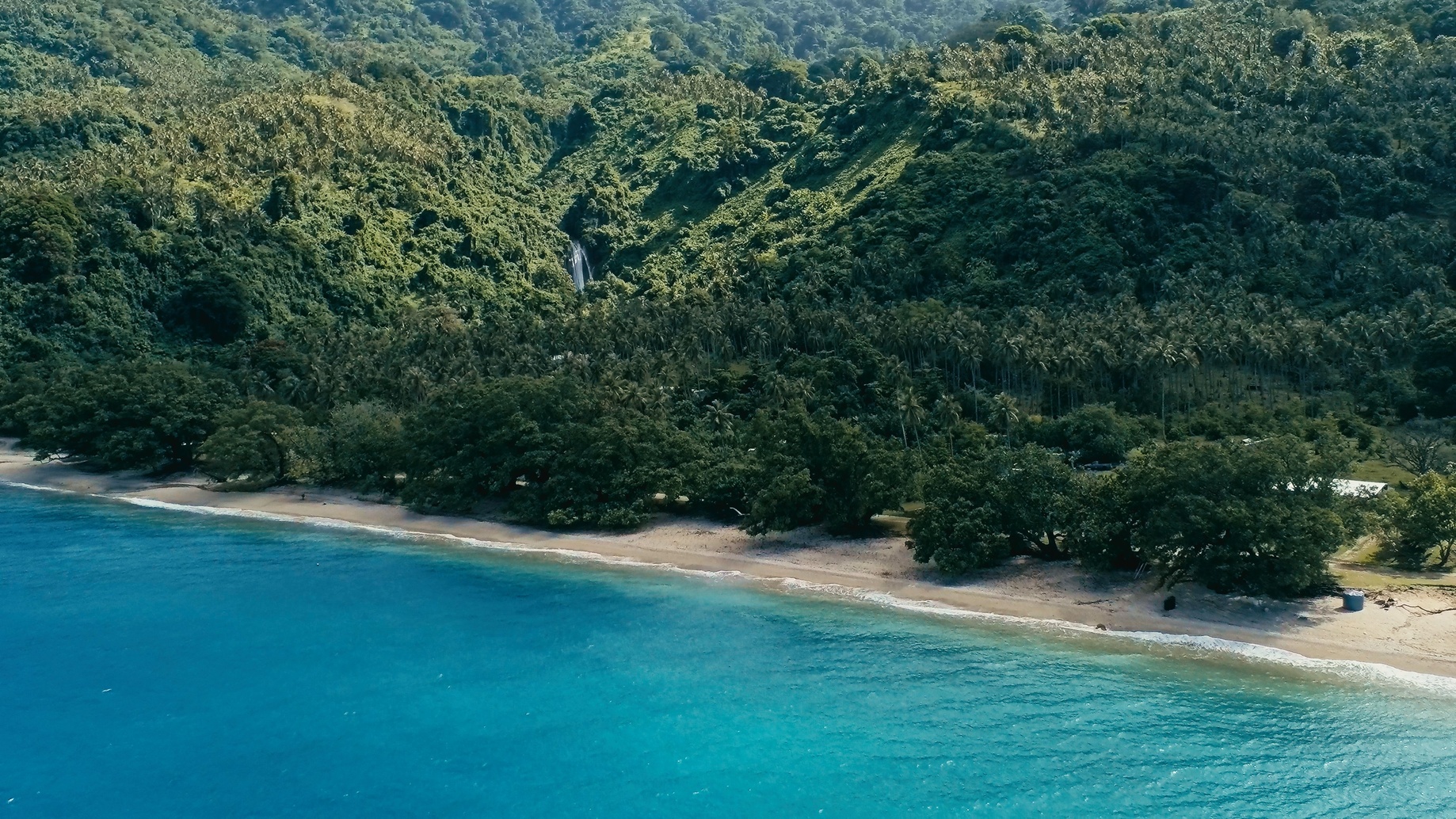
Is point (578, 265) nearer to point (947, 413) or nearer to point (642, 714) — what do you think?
point (947, 413)

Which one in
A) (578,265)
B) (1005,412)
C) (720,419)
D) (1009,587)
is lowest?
(1009,587)

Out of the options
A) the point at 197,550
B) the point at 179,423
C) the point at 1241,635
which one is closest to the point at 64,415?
the point at 179,423

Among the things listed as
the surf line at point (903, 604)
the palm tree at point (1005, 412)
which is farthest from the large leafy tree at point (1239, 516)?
the palm tree at point (1005, 412)

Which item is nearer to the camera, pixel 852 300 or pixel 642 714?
pixel 642 714

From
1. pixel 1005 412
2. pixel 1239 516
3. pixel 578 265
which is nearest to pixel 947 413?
pixel 1005 412

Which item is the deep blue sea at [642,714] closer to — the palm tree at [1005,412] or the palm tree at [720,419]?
the palm tree at [720,419]

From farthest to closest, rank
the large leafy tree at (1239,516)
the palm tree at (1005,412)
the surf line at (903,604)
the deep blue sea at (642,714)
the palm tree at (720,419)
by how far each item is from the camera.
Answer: the palm tree at (720,419) → the palm tree at (1005,412) → the large leafy tree at (1239,516) → the surf line at (903,604) → the deep blue sea at (642,714)
